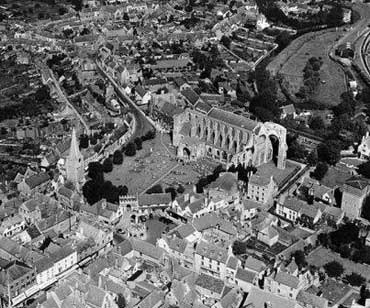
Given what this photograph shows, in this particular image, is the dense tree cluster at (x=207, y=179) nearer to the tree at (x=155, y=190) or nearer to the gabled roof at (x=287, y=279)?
the tree at (x=155, y=190)

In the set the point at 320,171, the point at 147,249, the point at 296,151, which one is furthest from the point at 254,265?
the point at 296,151

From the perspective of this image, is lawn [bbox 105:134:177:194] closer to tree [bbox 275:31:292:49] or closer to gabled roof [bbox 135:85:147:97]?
gabled roof [bbox 135:85:147:97]

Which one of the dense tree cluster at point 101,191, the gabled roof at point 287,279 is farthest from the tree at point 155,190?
the gabled roof at point 287,279

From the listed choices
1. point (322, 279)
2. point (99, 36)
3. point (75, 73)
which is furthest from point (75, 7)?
point (322, 279)

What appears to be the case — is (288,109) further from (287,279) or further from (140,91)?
(287,279)

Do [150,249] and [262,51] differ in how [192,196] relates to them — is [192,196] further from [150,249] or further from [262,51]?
[262,51]
